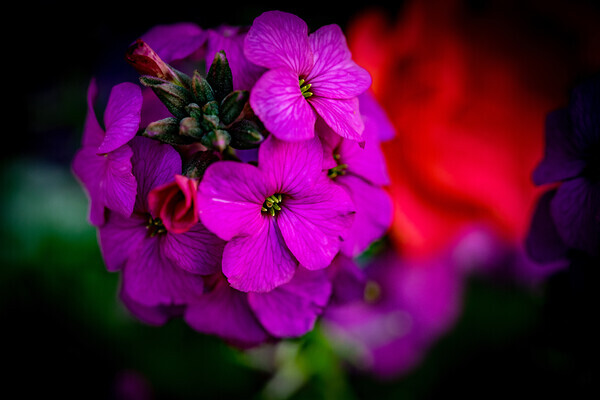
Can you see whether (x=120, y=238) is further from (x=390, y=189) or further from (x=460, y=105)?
(x=460, y=105)

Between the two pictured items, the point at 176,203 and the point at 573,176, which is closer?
the point at 176,203

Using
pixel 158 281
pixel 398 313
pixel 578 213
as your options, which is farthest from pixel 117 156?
pixel 398 313

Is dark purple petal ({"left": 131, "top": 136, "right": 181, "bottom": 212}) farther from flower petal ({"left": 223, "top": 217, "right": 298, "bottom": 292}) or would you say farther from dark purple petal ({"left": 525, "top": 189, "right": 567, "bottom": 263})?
dark purple petal ({"left": 525, "top": 189, "right": 567, "bottom": 263})

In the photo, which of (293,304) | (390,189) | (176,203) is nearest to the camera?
(176,203)

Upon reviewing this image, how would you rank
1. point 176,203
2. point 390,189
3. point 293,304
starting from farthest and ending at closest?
point 390,189
point 293,304
point 176,203

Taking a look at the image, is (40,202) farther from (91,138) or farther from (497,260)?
(497,260)

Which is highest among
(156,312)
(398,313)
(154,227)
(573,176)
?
(573,176)
